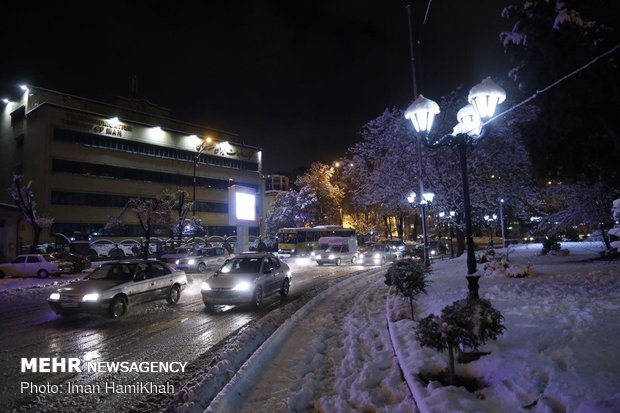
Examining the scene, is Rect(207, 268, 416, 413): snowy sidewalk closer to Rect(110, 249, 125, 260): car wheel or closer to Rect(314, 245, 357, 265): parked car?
Rect(314, 245, 357, 265): parked car

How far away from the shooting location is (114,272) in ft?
40.2

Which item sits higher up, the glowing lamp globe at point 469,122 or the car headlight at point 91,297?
the glowing lamp globe at point 469,122

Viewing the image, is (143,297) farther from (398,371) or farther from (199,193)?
(199,193)

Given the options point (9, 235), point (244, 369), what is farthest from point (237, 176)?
point (244, 369)

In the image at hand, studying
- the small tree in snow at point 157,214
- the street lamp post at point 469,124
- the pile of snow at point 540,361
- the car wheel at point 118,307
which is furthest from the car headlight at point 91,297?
the small tree in snow at point 157,214

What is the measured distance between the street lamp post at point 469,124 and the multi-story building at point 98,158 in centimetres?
3222

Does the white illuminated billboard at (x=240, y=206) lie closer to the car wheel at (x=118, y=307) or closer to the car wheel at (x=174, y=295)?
the car wheel at (x=174, y=295)

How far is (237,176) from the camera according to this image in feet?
214

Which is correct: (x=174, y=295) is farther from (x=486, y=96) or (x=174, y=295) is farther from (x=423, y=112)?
(x=486, y=96)

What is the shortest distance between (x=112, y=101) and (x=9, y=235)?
31.5 metres

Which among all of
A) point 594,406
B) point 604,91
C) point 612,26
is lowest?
point 594,406

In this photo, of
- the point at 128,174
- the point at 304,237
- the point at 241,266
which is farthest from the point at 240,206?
the point at 128,174

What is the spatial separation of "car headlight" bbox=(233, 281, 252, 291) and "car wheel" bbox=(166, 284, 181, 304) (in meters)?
2.84

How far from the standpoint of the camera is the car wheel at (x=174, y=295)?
13725 mm
